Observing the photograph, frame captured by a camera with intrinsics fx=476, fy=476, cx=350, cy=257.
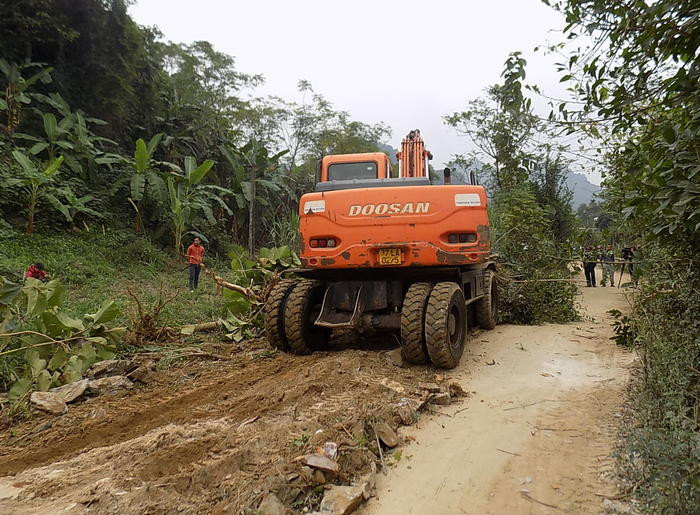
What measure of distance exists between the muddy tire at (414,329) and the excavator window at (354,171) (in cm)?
274

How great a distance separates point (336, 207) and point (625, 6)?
10.00 ft

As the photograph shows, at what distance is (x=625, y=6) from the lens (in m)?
2.54

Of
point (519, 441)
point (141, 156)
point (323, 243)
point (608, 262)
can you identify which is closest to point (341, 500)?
point (519, 441)

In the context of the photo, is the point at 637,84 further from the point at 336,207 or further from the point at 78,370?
the point at 78,370

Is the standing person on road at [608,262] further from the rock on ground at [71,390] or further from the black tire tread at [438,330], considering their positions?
the rock on ground at [71,390]

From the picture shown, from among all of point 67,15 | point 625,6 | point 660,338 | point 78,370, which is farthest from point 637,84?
point 67,15

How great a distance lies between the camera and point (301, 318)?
526 centimetres

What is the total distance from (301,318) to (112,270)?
26.3 ft

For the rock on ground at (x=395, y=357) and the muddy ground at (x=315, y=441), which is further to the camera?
the rock on ground at (x=395, y=357)

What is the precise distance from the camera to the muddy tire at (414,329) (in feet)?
15.1

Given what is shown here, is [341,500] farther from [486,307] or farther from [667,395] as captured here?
[486,307]

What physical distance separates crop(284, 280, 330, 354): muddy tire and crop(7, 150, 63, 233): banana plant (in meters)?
8.60

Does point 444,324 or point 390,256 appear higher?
point 390,256

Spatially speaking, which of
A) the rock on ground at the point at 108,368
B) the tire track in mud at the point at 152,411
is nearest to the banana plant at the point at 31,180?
the rock on ground at the point at 108,368
